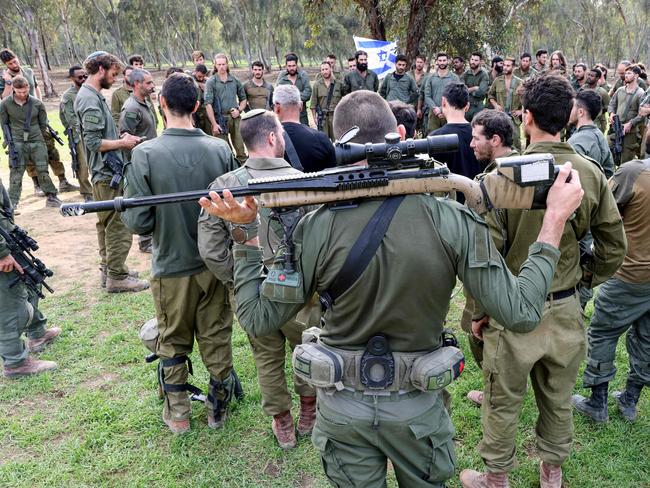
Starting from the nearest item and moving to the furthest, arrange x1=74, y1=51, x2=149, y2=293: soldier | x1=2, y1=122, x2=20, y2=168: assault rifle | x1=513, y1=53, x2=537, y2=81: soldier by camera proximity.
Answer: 1. x1=74, y1=51, x2=149, y2=293: soldier
2. x1=2, y1=122, x2=20, y2=168: assault rifle
3. x1=513, y1=53, x2=537, y2=81: soldier

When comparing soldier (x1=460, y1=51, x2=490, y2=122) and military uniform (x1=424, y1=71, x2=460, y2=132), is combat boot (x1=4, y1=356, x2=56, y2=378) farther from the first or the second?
soldier (x1=460, y1=51, x2=490, y2=122)

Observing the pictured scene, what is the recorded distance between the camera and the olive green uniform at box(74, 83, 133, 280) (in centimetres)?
575

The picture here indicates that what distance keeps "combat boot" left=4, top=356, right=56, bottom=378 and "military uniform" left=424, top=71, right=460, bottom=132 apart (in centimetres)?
914

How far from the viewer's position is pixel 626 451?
3412 millimetres

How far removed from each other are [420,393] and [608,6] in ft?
174

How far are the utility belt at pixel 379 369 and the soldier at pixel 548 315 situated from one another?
0.85 metres

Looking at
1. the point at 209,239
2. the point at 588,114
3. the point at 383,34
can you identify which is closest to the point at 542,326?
the point at 209,239

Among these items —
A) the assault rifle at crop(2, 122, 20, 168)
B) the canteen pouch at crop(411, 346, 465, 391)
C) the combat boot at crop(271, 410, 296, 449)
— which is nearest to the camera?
the canteen pouch at crop(411, 346, 465, 391)

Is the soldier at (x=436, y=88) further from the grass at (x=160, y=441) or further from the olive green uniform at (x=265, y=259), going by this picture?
the olive green uniform at (x=265, y=259)

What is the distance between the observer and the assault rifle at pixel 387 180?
187 centimetres

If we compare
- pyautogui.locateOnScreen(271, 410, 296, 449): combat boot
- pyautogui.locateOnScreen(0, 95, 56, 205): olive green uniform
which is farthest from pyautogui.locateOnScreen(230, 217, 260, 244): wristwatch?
pyautogui.locateOnScreen(0, 95, 56, 205): olive green uniform

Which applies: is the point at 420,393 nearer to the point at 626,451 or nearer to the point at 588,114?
the point at 626,451

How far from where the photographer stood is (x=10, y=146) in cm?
905

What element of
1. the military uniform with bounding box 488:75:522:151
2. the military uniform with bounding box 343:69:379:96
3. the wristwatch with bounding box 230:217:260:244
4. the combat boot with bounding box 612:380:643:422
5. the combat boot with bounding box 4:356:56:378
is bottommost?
the combat boot with bounding box 612:380:643:422
